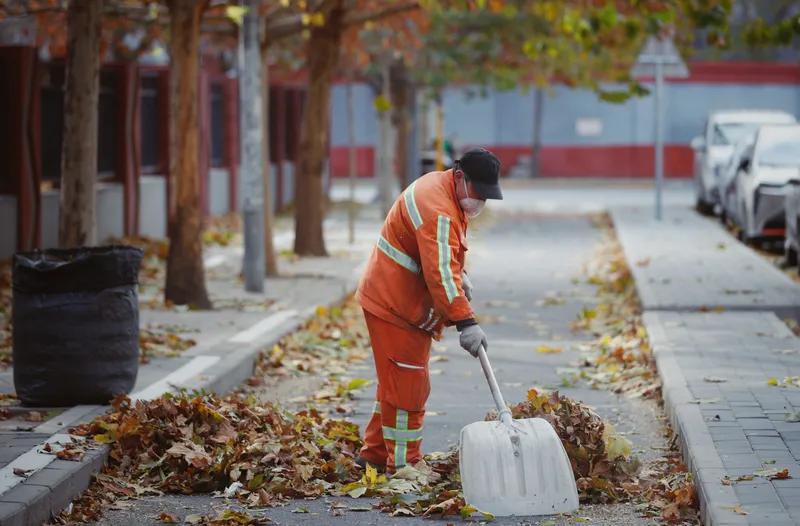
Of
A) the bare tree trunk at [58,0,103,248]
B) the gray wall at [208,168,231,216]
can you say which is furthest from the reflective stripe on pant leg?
the gray wall at [208,168,231,216]

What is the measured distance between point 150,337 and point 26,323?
10.9 ft

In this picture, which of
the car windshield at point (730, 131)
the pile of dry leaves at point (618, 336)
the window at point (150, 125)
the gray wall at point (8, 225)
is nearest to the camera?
the pile of dry leaves at point (618, 336)

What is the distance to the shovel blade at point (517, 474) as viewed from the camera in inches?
275

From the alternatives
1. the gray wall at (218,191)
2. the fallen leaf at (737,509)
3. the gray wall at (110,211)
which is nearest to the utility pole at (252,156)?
the gray wall at (110,211)

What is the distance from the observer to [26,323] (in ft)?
30.1

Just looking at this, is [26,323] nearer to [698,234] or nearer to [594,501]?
[594,501]

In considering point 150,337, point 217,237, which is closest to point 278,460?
point 150,337

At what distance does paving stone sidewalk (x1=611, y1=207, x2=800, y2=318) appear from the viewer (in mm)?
14461

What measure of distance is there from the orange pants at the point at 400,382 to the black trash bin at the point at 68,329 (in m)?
2.10

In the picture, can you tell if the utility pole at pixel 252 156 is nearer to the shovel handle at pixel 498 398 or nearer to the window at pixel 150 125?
the shovel handle at pixel 498 398

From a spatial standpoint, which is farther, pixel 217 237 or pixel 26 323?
pixel 217 237

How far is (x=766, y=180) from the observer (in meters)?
22.1

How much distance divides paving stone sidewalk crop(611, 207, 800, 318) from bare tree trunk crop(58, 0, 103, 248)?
513cm

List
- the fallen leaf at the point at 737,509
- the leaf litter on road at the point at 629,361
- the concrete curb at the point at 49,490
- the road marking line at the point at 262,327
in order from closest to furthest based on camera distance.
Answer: the fallen leaf at the point at 737,509, the concrete curb at the point at 49,490, the leaf litter on road at the point at 629,361, the road marking line at the point at 262,327
